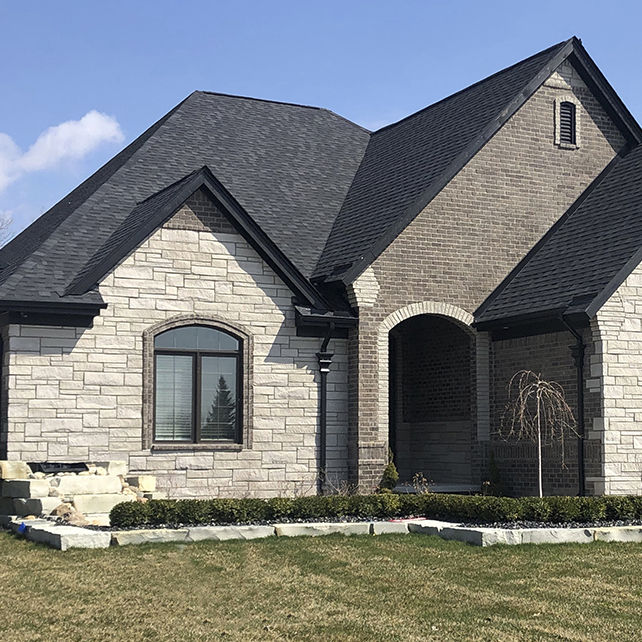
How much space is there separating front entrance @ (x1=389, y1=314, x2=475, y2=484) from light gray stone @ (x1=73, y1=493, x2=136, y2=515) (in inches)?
278

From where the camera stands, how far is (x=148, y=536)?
44.3 feet

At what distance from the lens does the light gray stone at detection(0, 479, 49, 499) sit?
1594 cm

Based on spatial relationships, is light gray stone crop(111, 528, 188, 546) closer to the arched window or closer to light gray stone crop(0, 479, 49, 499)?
light gray stone crop(0, 479, 49, 499)

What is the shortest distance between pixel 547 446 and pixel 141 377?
7427mm

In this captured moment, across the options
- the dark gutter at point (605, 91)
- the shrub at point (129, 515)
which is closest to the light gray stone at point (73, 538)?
the shrub at point (129, 515)

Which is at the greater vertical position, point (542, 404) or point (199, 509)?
point (542, 404)

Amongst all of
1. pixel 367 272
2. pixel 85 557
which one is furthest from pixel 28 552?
pixel 367 272

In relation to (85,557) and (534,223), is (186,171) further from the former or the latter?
(85,557)

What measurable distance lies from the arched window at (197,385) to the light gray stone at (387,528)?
528cm

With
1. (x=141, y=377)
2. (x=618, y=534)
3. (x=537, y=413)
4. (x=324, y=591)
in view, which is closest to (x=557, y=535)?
(x=618, y=534)

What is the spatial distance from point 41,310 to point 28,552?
5.62 metres

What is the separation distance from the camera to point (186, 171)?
2264 centimetres

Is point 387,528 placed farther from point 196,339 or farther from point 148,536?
point 196,339

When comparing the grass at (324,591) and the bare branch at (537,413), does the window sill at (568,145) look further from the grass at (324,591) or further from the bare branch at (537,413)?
the grass at (324,591)
